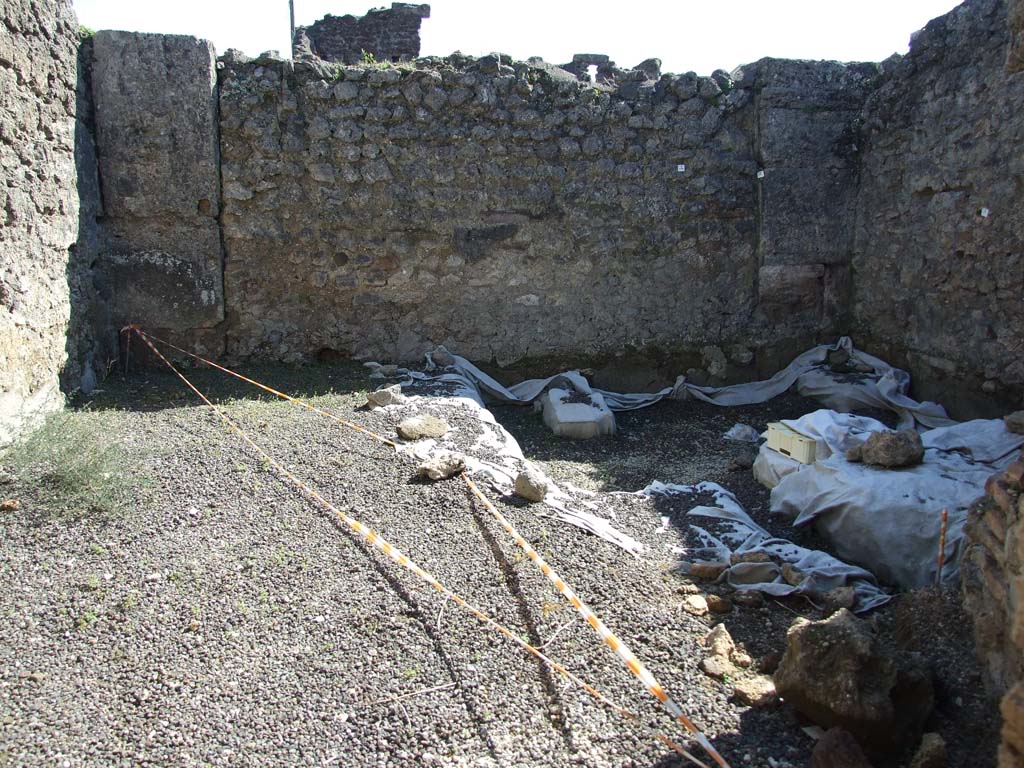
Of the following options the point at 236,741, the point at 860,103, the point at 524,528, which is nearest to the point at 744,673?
the point at 524,528

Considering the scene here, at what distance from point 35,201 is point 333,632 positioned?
3543 millimetres

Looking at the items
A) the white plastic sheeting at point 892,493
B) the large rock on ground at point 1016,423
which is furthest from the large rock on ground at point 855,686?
the large rock on ground at point 1016,423

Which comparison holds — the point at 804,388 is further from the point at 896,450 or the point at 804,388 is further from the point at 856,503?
the point at 856,503

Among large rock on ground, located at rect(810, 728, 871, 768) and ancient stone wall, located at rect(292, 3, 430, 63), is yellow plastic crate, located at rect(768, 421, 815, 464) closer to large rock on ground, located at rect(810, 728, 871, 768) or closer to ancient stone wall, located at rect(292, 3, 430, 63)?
large rock on ground, located at rect(810, 728, 871, 768)

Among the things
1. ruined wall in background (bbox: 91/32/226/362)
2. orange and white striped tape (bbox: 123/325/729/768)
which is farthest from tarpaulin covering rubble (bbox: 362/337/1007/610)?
ruined wall in background (bbox: 91/32/226/362)

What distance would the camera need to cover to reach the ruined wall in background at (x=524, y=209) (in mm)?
6203

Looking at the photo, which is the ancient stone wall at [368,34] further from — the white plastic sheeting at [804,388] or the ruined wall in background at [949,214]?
the ruined wall in background at [949,214]

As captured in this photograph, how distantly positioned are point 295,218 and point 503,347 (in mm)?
1970

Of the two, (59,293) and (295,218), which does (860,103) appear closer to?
(295,218)

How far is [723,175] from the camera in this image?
673 cm

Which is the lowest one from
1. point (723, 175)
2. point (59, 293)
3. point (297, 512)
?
point (297, 512)

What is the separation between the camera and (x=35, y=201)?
15.7 feet

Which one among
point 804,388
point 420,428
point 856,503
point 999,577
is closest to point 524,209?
point 420,428

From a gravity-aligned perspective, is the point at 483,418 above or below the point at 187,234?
below
